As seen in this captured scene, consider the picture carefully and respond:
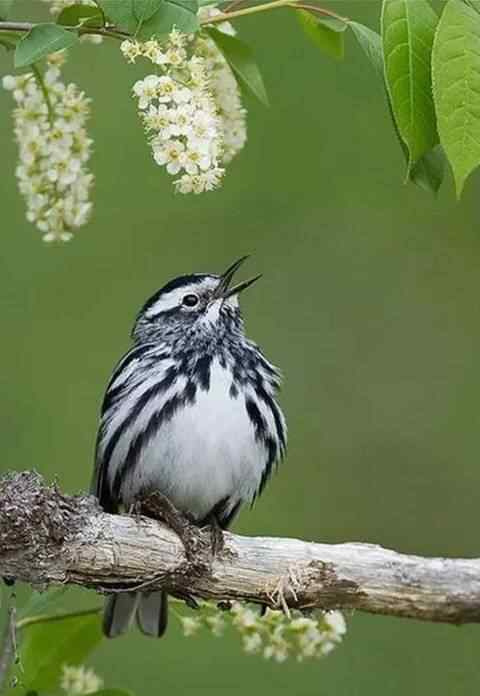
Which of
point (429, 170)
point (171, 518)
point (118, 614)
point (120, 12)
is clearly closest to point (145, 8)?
point (120, 12)

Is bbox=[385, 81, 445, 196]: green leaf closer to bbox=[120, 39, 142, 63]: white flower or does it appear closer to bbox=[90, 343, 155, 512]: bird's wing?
bbox=[120, 39, 142, 63]: white flower

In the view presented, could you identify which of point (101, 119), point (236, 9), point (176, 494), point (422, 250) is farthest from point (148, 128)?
point (422, 250)

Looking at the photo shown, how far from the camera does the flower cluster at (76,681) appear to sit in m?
4.49

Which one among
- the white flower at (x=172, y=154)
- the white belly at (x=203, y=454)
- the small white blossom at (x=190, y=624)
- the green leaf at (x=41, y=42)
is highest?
the green leaf at (x=41, y=42)

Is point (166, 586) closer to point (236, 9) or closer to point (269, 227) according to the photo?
point (236, 9)

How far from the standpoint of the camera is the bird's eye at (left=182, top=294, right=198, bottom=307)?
548 centimetres

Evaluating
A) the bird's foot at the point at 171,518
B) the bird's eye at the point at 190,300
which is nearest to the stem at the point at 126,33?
the bird's foot at the point at 171,518

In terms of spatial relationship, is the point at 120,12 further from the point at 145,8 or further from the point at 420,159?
the point at 420,159

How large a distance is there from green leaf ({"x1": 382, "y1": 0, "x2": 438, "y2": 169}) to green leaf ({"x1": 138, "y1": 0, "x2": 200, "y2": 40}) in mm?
390

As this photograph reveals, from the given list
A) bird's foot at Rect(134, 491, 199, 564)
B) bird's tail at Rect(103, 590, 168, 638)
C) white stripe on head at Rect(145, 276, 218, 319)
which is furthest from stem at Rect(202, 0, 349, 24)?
bird's tail at Rect(103, 590, 168, 638)

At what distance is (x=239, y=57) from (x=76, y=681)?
160cm

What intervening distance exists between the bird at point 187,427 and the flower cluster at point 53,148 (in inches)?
28.5

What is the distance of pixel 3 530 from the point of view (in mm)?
3980

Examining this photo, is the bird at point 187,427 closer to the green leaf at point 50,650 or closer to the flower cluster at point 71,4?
the green leaf at point 50,650
